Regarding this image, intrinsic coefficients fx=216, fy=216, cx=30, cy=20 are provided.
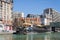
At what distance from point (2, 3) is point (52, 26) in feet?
189

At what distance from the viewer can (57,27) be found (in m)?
163

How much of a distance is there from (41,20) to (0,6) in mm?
80419

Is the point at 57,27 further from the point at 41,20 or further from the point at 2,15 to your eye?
the point at 2,15

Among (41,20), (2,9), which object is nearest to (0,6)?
(2,9)

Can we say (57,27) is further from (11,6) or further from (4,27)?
(4,27)

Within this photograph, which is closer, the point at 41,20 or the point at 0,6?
the point at 0,6

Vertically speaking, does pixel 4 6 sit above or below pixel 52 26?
above

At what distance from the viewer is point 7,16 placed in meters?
113

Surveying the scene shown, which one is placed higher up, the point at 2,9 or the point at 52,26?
the point at 2,9

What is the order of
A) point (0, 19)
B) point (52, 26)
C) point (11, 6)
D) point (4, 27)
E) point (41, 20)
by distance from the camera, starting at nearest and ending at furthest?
1. point (4, 27)
2. point (0, 19)
3. point (11, 6)
4. point (52, 26)
5. point (41, 20)

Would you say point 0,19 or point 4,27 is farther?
point 0,19

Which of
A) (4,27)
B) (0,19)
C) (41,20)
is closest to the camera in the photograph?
(4,27)

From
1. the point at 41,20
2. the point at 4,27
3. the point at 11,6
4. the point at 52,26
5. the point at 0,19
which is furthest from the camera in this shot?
the point at 41,20

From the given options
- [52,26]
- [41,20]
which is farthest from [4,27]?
[41,20]
